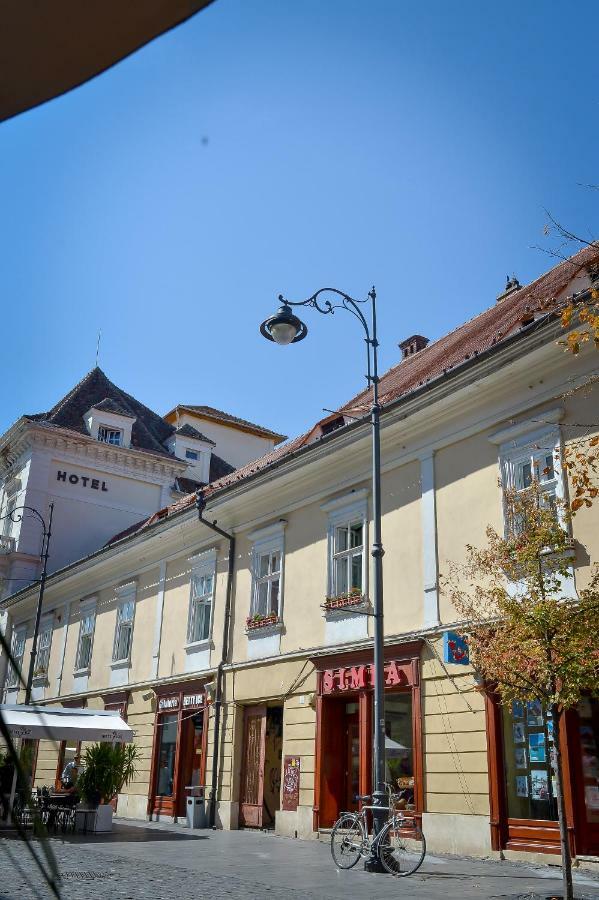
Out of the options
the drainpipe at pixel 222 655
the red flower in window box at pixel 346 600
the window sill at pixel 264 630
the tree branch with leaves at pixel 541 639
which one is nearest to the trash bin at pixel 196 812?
the drainpipe at pixel 222 655

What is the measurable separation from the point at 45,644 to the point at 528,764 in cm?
2366

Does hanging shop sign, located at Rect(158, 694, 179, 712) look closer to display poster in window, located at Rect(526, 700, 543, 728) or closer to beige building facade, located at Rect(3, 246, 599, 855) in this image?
beige building facade, located at Rect(3, 246, 599, 855)

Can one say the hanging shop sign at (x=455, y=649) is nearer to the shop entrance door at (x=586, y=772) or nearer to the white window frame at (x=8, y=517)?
the shop entrance door at (x=586, y=772)

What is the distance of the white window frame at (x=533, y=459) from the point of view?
1342cm

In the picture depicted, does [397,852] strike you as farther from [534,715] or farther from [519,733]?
[534,715]

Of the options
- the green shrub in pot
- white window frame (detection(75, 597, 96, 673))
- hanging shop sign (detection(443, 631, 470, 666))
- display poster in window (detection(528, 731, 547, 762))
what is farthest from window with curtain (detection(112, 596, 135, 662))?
display poster in window (detection(528, 731, 547, 762))

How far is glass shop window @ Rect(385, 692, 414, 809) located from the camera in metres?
14.8

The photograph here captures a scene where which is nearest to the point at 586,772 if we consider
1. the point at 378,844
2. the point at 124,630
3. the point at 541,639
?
the point at 378,844

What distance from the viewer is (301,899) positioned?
9320 mm

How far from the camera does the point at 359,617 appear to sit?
16.8 meters

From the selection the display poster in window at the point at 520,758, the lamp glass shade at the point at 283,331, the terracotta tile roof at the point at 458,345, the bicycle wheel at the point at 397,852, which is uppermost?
the terracotta tile roof at the point at 458,345

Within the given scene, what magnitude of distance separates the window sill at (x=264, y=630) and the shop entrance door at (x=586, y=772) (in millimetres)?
8106

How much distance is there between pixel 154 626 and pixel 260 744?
6.51m

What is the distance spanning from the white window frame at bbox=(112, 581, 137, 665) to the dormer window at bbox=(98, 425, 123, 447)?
12.4m
